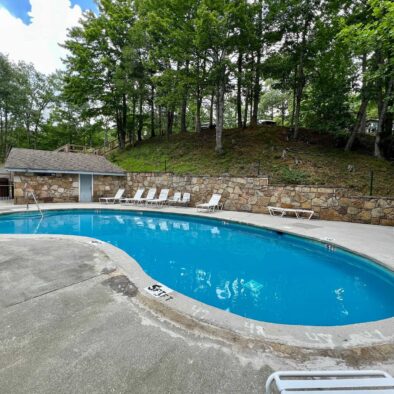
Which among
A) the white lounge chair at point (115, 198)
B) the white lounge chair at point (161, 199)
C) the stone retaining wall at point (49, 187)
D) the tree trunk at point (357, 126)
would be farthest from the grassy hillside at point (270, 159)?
the stone retaining wall at point (49, 187)

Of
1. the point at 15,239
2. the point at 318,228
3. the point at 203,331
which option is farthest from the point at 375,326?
the point at 15,239

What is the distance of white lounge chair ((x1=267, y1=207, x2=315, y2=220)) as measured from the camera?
8.37 m

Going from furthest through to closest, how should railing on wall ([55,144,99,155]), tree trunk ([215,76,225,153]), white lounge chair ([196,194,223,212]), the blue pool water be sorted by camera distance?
railing on wall ([55,144,99,155])
tree trunk ([215,76,225,153])
white lounge chair ([196,194,223,212])
the blue pool water

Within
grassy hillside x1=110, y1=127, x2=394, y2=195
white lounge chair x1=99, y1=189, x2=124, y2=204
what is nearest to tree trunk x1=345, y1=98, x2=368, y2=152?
grassy hillside x1=110, y1=127, x2=394, y2=195

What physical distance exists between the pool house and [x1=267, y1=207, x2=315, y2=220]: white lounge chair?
9.16 metres

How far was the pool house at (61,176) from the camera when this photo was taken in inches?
432

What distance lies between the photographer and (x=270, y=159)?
11.5 metres

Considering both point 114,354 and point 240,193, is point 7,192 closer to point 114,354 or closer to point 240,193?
point 240,193

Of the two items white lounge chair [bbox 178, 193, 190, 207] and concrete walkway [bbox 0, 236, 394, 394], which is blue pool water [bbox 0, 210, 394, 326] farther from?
white lounge chair [bbox 178, 193, 190, 207]

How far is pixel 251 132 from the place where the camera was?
15133 millimetres

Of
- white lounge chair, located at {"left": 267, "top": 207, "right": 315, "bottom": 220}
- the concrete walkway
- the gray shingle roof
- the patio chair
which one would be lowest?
the concrete walkway

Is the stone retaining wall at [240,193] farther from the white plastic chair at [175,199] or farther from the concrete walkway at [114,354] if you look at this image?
the concrete walkway at [114,354]

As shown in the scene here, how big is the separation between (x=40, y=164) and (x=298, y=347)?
13428 millimetres

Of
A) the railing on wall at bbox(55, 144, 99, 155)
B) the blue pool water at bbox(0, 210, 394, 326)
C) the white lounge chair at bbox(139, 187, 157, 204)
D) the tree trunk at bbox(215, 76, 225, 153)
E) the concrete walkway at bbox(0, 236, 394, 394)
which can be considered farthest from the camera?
the railing on wall at bbox(55, 144, 99, 155)
